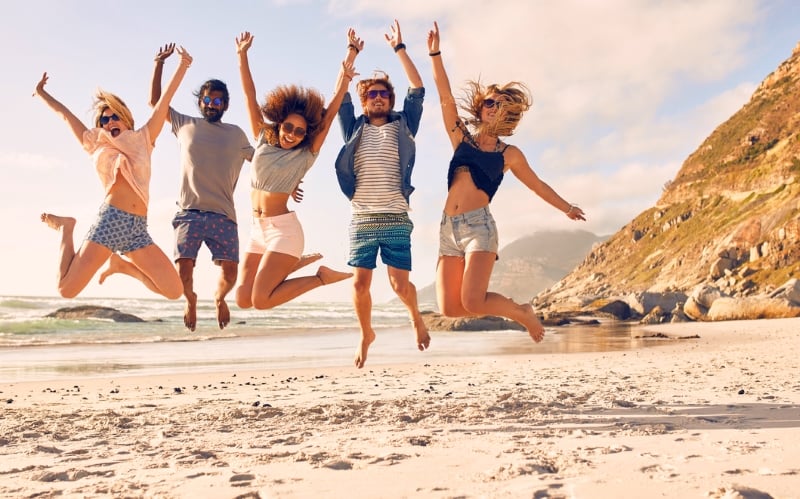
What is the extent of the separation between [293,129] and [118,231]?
1.88m

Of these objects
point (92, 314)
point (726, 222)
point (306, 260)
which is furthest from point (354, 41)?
point (726, 222)

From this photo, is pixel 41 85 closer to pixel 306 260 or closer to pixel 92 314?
pixel 306 260

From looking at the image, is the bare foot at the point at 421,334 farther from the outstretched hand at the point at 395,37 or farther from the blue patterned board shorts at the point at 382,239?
the outstretched hand at the point at 395,37

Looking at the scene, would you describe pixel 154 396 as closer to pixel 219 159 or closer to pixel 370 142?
pixel 219 159

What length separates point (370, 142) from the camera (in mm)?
7027

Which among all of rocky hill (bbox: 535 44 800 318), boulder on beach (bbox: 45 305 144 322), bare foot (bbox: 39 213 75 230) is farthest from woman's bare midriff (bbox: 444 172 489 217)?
rocky hill (bbox: 535 44 800 318)

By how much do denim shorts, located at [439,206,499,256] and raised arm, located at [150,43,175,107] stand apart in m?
3.22

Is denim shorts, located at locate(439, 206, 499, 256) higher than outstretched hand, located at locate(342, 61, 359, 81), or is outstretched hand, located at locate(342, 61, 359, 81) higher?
outstretched hand, located at locate(342, 61, 359, 81)

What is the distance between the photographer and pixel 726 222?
6431 cm

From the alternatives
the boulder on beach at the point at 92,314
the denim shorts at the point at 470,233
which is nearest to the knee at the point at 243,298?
the denim shorts at the point at 470,233

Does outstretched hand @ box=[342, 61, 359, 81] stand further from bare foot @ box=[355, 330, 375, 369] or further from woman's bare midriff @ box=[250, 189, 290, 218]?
bare foot @ box=[355, 330, 375, 369]

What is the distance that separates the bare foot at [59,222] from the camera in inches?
262

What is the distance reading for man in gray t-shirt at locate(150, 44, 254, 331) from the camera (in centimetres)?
677

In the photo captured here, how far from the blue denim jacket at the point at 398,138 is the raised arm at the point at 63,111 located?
8.26ft
